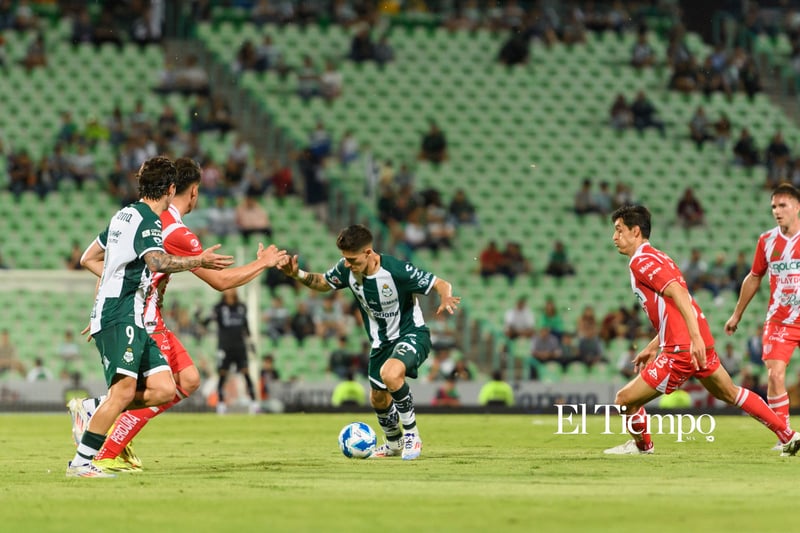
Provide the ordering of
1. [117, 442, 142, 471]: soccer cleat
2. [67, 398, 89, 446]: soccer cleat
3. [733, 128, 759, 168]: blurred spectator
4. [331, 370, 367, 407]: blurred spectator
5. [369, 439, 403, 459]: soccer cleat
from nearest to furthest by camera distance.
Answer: [117, 442, 142, 471]: soccer cleat → [67, 398, 89, 446]: soccer cleat → [369, 439, 403, 459]: soccer cleat → [331, 370, 367, 407]: blurred spectator → [733, 128, 759, 168]: blurred spectator

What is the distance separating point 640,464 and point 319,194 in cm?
1864

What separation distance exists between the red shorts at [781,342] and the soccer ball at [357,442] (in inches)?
165

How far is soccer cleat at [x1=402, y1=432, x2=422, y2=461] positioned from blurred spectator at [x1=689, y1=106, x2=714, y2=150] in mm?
22562

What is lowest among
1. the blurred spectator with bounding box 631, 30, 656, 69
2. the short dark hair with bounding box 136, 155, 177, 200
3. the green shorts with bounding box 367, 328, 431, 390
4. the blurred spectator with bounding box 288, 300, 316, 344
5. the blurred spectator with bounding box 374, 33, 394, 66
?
the green shorts with bounding box 367, 328, 431, 390

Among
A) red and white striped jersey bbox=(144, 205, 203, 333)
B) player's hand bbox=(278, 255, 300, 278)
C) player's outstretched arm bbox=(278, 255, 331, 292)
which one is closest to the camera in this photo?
red and white striped jersey bbox=(144, 205, 203, 333)

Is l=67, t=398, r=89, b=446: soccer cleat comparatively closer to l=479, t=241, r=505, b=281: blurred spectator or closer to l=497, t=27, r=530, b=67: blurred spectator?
l=479, t=241, r=505, b=281: blurred spectator

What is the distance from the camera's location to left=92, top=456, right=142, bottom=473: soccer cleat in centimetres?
1087

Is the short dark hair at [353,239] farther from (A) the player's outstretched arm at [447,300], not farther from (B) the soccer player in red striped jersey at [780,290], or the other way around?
(B) the soccer player in red striped jersey at [780,290]

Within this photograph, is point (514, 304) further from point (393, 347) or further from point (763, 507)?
point (763, 507)

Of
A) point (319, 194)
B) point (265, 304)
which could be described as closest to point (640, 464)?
point (265, 304)

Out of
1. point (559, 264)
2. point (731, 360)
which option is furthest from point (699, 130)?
point (731, 360)

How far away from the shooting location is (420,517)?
313 inches

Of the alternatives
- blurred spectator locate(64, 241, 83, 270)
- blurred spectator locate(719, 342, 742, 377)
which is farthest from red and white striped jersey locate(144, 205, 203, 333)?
blurred spectator locate(719, 342, 742, 377)

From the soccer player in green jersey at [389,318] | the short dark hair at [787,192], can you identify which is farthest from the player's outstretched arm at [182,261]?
the short dark hair at [787,192]
